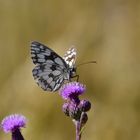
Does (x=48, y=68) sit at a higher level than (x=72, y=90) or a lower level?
higher

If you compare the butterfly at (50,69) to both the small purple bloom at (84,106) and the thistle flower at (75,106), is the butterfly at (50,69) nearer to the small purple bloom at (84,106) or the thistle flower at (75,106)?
the thistle flower at (75,106)

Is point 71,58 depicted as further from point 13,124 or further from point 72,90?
point 13,124

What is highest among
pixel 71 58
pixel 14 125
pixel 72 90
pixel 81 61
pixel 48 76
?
pixel 81 61

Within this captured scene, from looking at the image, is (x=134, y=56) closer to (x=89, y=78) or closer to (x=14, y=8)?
(x=89, y=78)

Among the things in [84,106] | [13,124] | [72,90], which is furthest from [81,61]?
[84,106]

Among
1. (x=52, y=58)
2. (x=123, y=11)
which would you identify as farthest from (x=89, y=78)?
(x=52, y=58)

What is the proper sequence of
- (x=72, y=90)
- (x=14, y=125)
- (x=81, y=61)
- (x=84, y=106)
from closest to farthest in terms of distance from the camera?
(x=84, y=106) < (x=14, y=125) < (x=72, y=90) < (x=81, y=61)

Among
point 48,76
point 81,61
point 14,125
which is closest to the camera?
point 14,125

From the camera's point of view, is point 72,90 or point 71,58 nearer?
point 72,90
